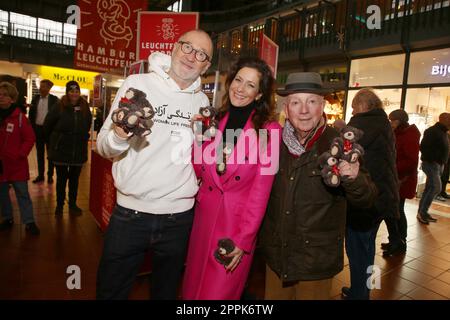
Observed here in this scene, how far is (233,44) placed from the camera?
4195mm

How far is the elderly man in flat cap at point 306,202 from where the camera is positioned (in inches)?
70.1

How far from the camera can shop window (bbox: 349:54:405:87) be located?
8664mm

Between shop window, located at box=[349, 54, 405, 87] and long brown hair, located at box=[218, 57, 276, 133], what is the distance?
7.91m

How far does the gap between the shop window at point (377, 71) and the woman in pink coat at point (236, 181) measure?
26.4 feet

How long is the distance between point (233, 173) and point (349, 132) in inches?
26.1

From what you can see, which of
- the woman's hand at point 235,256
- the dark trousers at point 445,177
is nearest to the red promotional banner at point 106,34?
the woman's hand at point 235,256

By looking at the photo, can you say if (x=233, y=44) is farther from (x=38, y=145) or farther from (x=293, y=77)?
(x=38, y=145)

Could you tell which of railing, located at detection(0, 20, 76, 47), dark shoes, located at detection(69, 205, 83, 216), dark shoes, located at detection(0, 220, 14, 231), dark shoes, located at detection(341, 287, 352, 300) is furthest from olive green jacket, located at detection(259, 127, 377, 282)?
railing, located at detection(0, 20, 76, 47)

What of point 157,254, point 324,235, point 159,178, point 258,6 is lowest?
point 157,254

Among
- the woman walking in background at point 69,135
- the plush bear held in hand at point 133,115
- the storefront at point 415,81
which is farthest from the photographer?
the storefront at point 415,81

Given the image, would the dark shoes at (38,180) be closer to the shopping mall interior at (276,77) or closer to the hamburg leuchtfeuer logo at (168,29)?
the shopping mall interior at (276,77)

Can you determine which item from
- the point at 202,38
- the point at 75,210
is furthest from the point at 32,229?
the point at 202,38

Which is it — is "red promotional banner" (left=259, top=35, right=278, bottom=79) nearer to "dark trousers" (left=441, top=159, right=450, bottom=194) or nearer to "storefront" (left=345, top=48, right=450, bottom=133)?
"storefront" (left=345, top=48, right=450, bottom=133)
